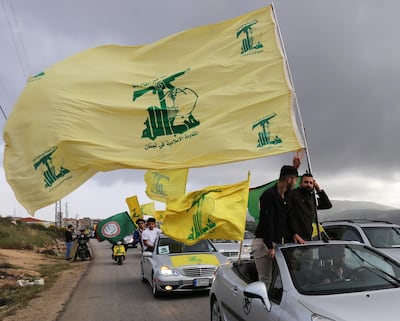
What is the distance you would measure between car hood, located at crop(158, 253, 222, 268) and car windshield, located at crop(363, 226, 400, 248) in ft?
11.1

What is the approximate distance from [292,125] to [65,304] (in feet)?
22.6

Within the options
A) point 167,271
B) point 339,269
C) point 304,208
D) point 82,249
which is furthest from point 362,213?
point 339,269

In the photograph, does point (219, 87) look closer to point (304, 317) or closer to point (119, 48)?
point (119, 48)

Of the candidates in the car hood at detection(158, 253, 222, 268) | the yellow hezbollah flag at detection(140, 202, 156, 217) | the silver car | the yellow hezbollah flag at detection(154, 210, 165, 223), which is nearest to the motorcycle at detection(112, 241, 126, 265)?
the yellow hezbollah flag at detection(154, 210, 165, 223)

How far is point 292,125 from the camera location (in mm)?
5711

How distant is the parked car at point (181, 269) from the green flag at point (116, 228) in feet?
31.8

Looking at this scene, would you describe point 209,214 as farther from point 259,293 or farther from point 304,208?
point 259,293

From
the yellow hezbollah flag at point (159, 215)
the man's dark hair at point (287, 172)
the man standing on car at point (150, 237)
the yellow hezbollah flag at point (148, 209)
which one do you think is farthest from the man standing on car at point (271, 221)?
the yellow hezbollah flag at point (148, 209)

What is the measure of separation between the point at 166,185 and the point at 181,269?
5.77 meters

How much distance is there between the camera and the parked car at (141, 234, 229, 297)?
9539 mm

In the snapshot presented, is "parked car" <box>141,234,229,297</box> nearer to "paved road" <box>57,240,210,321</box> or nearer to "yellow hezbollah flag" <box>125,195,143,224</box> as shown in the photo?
"paved road" <box>57,240,210,321</box>

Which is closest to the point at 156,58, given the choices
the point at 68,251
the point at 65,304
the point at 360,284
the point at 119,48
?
the point at 119,48

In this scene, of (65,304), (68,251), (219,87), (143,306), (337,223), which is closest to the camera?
(219,87)

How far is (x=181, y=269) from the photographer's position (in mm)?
9672
